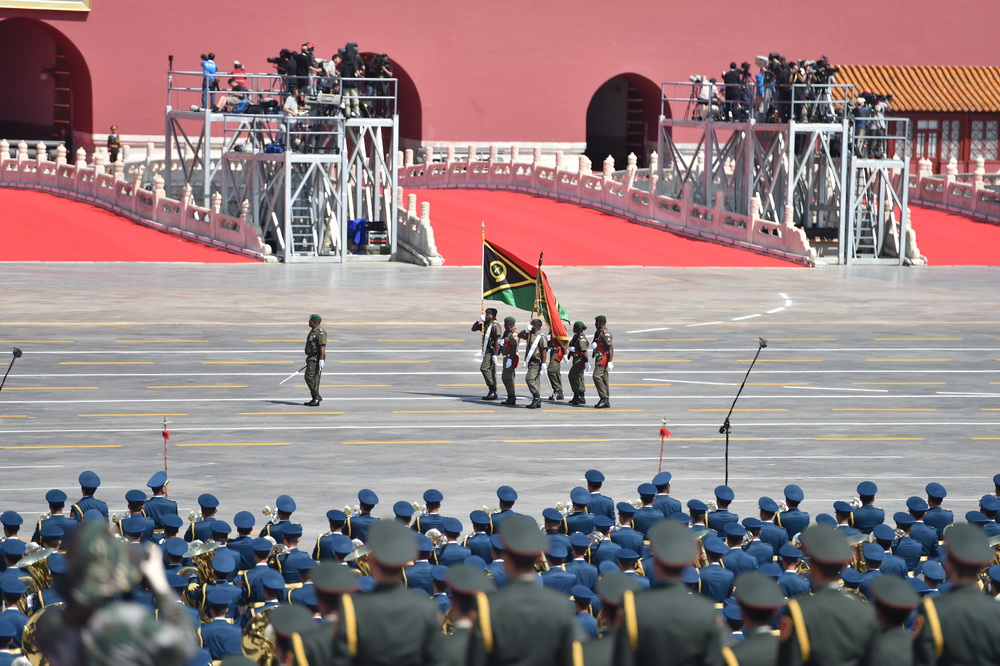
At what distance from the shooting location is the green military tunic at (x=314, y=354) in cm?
2364

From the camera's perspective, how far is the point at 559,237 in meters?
46.6

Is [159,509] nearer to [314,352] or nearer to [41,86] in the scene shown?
[314,352]

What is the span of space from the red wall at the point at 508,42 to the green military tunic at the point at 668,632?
52.8 meters

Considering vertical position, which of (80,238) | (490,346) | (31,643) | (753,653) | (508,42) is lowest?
(31,643)

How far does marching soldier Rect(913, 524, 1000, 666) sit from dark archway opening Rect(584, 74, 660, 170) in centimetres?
5832

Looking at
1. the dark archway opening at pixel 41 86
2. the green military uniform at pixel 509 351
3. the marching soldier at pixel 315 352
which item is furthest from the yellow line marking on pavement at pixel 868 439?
the dark archway opening at pixel 41 86

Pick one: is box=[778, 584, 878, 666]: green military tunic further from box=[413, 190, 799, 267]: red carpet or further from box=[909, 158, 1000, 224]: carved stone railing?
box=[909, 158, 1000, 224]: carved stone railing

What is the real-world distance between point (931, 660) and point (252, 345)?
2372cm

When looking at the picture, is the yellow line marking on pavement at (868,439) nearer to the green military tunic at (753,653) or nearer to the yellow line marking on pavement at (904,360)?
the yellow line marking on pavement at (904,360)

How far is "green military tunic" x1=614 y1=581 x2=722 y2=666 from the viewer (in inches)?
264

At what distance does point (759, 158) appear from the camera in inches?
1932

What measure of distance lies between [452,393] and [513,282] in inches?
80.6

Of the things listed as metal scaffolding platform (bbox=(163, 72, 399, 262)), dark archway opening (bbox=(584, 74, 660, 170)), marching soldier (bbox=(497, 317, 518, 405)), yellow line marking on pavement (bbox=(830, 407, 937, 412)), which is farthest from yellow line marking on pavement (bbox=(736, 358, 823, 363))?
dark archway opening (bbox=(584, 74, 660, 170))

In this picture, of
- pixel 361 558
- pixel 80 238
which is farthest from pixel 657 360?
pixel 80 238
